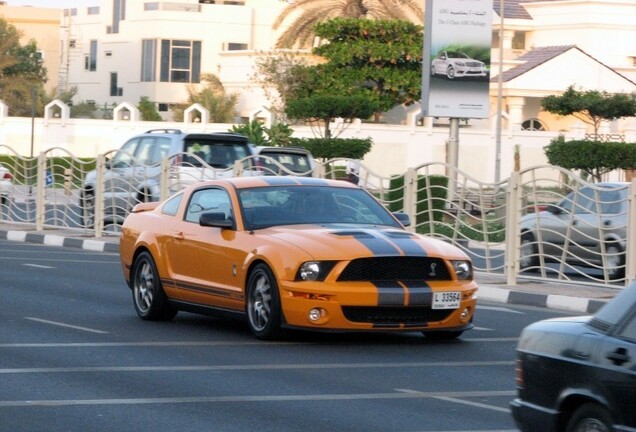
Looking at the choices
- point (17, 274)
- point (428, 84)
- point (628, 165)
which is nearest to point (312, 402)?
point (17, 274)

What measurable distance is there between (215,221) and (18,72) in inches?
2847

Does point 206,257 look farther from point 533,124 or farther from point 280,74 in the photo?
point 533,124

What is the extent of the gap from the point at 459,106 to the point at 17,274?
755 inches

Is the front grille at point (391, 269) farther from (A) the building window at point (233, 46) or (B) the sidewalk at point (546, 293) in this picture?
(A) the building window at point (233, 46)

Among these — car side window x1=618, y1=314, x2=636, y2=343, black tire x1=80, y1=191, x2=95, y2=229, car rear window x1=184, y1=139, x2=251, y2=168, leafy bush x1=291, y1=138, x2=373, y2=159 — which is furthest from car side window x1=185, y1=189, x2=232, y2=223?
leafy bush x1=291, y1=138, x2=373, y2=159

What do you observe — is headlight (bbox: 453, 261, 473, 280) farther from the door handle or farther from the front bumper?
the door handle

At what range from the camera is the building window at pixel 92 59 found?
278 ft

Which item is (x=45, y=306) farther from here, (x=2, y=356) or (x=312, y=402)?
(x=312, y=402)

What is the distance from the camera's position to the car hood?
12285 mm

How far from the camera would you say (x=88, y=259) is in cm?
2320

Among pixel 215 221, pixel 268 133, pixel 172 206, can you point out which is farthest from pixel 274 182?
pixel 268 133

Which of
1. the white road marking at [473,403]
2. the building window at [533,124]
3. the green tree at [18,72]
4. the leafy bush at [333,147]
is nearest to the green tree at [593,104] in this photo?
the leafy bush at [333,147]

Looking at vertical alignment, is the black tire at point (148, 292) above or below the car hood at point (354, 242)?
below

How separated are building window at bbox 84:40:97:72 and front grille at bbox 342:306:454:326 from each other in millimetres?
73979
